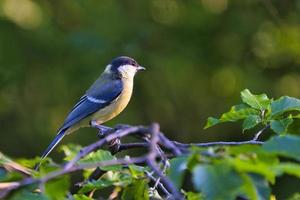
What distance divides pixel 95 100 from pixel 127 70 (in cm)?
49

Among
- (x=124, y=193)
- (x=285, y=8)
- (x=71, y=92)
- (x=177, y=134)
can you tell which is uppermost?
(x=124, y=193)

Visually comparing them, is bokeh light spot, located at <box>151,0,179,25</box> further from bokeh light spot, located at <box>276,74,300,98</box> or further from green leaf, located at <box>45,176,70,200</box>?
green leaf, located at <box>45,176,70,200</box>

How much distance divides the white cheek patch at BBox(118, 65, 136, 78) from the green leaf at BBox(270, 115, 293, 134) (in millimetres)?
2912

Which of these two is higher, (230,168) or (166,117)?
(230,168)

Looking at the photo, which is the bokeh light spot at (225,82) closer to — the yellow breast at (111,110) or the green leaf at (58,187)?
the yellow breast at (111,110)

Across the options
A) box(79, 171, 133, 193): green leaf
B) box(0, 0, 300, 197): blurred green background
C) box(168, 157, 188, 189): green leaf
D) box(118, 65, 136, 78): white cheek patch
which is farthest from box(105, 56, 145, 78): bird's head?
box(168, 157, 188, 189): green leaf

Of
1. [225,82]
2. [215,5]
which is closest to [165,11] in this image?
[215,5]

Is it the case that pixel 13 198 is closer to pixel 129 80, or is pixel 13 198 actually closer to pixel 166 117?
pixel 129 80

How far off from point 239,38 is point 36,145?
7.00 ft

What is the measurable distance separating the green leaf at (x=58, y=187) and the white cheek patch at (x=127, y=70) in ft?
11.3

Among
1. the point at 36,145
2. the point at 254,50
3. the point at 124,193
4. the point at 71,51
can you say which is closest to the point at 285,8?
the point at 254,50

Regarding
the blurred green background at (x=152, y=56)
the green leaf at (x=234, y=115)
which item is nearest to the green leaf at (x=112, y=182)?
the green leaf at (x=234, y=115)

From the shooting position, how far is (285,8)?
22.2 feet

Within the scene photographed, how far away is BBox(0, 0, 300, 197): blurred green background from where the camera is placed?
21.3ft
